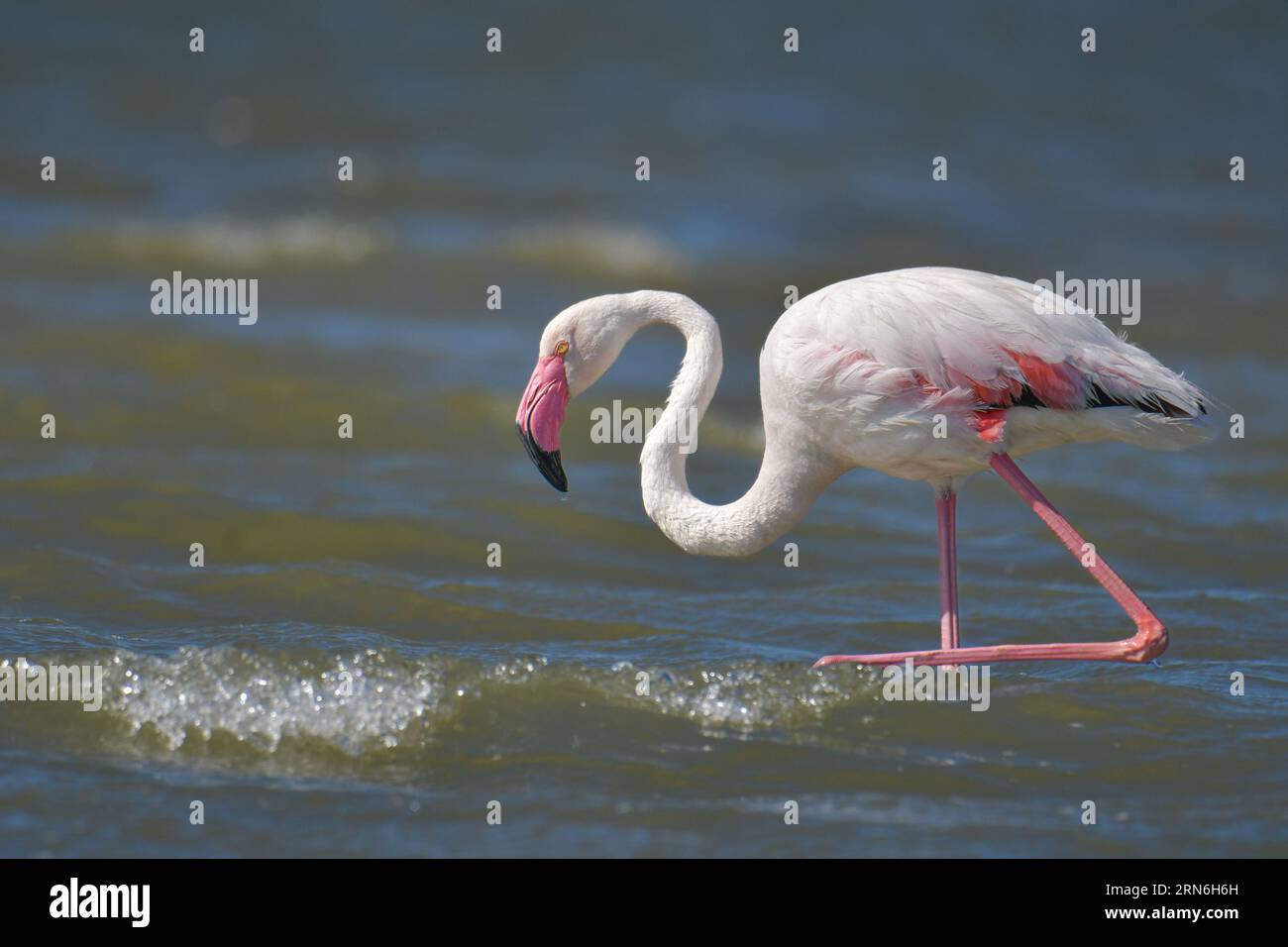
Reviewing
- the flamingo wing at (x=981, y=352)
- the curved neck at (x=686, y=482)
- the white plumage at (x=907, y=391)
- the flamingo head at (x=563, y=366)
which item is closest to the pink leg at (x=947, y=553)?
the white plumage at (x=907, y=391)

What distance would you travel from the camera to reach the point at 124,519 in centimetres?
928

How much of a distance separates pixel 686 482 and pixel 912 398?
1052mm

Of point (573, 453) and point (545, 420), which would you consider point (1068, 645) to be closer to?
point (545, 420)

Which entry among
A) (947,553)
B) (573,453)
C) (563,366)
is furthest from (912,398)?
(573,453)

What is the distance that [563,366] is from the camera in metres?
6.92

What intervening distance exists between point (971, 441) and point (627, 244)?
31.1 feet

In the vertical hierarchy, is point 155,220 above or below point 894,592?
above

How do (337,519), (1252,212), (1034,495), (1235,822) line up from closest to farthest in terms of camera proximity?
(1235,822) → (1034,495) → (337,519) → (1252,212)

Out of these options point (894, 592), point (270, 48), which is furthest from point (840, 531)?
point (270, 48)

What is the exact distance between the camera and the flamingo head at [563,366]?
22.3ft

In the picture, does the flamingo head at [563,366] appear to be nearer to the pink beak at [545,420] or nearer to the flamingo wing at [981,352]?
the pink beak at [545,420]

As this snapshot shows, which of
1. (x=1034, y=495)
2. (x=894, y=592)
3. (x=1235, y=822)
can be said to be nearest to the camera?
(x=1235, y=822)
